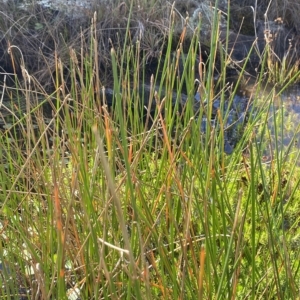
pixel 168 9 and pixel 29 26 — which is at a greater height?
→ pixel 168 9

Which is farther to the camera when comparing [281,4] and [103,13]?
[281,4]

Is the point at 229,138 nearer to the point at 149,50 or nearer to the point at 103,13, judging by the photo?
the point at 149,50

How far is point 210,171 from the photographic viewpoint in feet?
2.28

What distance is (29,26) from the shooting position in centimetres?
343

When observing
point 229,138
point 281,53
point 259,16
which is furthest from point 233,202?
point 259,16

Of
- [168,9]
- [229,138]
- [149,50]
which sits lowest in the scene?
[229,138]

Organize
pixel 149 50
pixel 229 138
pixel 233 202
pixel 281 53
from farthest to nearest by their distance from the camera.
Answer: pixel 281 53 → pixel 149 50 → pixel 229 138 → pixel 233 202

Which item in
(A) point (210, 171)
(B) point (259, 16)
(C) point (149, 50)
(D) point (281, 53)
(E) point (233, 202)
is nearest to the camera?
(A) point (210, 171)

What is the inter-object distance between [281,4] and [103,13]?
1.41 meters

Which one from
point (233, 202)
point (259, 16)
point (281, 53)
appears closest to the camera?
point (233, 202)

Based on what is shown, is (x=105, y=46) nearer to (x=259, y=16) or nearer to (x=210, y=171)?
(x=259, y=16)

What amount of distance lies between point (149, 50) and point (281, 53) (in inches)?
40.9

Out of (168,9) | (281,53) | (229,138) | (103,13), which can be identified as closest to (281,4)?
(281,53)

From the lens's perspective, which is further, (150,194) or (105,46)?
(105,46)
